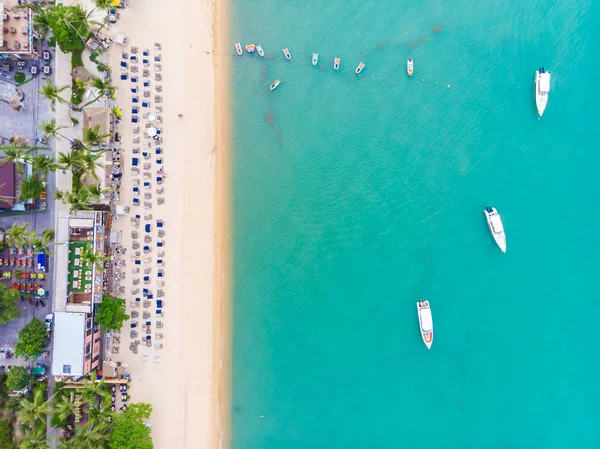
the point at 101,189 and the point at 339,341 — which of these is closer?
the point at 101,189

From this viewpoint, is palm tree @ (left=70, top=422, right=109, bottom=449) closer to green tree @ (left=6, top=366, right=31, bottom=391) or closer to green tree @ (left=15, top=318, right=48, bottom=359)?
green tree @ (left=6, top=366, right=31, bottom=391)

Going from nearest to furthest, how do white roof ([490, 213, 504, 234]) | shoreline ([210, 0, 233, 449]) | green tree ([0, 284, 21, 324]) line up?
green tree ([0, 284, 21, 324])
shoreline ([210, 0, 233, 449])
white roof ([490, 213, 504, 234])

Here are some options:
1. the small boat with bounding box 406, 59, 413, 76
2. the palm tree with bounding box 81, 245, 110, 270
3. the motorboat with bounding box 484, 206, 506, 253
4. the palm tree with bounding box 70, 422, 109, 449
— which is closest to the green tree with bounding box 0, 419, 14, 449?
the palm tree with bounding box 70, 422, 109, 449

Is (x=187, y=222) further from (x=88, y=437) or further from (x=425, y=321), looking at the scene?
(x=425, y=321)

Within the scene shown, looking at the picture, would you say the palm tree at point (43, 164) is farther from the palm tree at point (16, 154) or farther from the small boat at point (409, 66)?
the small boat at point (409, 66)

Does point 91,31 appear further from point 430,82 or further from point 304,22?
point 430,82

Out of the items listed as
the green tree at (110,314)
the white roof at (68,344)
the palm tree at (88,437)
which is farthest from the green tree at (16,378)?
the green tree at (110,314)

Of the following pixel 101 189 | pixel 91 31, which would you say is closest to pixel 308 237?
pixel 101 189
